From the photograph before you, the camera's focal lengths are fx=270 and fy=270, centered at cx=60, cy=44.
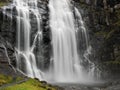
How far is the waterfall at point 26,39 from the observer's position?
57.3m

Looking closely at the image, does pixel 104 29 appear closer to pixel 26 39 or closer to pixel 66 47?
pixel 66 47

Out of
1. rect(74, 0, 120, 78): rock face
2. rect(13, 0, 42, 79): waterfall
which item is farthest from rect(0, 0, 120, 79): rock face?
rect(13, 0, 42, 79): waterfall

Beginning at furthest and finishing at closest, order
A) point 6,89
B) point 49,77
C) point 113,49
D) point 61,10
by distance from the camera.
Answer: point 61,10 → point 113,49 → point 49,77 → point 6,89

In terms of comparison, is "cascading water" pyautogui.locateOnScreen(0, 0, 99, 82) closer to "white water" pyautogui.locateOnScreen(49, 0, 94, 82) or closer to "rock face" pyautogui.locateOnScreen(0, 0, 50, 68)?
"white water" pyautogui.locateOnScreen(49, 0, 94, 82)

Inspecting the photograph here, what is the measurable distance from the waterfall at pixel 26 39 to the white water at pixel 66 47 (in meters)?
4.78

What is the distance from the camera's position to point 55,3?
7825 cm

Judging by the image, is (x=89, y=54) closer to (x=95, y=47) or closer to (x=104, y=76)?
(x=95, y=47)

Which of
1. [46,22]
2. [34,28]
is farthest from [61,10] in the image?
[34,28]

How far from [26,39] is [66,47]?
10518mm

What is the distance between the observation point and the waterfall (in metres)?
57.3

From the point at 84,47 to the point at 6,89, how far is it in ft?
126

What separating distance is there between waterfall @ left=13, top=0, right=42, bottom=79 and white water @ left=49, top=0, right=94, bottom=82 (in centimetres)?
478

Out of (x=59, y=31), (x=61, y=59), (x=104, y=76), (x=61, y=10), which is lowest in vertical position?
(x=104, y=76)

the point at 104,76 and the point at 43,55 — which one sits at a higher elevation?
the point at 43,55
